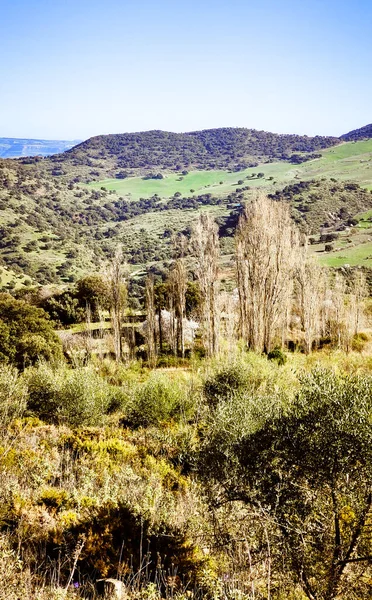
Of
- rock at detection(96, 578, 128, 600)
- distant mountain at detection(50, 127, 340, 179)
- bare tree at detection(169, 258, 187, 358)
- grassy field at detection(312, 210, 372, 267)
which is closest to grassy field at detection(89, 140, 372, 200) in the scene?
distant mountain at detection(50, 127, 340, 179)

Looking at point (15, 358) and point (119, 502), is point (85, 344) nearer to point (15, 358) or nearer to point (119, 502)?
point (15, 358)

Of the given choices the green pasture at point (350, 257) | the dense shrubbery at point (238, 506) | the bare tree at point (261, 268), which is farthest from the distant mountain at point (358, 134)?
the dense shrubbery at point (238, 506)

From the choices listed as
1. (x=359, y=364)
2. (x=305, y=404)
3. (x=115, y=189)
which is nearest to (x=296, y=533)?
(x=305, y=404)

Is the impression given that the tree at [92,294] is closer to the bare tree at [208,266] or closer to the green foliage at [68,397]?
the bare tree at [208,266]

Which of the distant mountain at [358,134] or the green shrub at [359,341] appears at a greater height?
the distant mountain at [358,134]

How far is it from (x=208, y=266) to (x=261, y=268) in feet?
8.56

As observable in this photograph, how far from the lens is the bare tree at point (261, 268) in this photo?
19000mm

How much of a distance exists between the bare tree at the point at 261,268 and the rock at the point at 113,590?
15386 mm

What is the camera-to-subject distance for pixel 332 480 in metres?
4.42

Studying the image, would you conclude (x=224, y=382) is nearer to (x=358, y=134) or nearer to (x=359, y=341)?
(x=359, y=341)

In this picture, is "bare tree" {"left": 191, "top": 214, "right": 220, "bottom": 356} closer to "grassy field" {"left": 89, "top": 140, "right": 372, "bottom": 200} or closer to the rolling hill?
the rolling hill

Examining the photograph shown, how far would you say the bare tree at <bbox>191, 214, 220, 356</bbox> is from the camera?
18.5 meters

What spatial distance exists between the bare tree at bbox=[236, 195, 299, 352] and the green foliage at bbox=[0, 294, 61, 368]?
31.9 feet

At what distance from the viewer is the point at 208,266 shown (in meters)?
18.9
